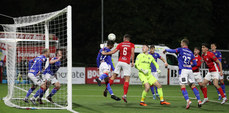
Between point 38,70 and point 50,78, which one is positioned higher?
point 38,70

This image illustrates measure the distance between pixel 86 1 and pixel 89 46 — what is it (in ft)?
21.4

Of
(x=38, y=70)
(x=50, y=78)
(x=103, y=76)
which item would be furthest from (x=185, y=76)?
(x=38, y=70)

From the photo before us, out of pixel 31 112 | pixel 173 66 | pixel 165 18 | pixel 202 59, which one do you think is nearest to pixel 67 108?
pixel 31 112

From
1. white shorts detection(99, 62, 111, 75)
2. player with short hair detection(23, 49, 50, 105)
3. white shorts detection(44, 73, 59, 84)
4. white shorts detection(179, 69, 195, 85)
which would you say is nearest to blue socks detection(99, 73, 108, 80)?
white shorts detection(99, 62, 111, 75)

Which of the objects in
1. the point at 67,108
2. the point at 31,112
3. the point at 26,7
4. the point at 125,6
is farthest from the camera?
the point at 26,7

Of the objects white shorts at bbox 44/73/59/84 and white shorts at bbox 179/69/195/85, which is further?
white shorts at bbox 44/73/59/84

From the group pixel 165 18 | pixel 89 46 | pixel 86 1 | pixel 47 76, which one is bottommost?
pixel 47 76

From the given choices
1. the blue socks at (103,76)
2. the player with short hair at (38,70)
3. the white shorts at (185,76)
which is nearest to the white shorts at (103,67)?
the blue socks at (103,76)

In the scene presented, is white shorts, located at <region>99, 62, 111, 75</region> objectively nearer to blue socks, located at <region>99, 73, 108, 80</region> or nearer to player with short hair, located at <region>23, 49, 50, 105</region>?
blue socks, located at <region>99, 73, 108, 80</region>

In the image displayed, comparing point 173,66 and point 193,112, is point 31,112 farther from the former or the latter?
point 173,66

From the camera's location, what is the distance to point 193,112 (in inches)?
420

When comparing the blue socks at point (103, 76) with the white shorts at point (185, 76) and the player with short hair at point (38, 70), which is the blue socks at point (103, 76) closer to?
the player with short hair at point (38, 70)

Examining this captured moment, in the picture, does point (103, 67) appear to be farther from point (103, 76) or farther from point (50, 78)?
point (50, 78)

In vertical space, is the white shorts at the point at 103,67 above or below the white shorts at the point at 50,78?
above
